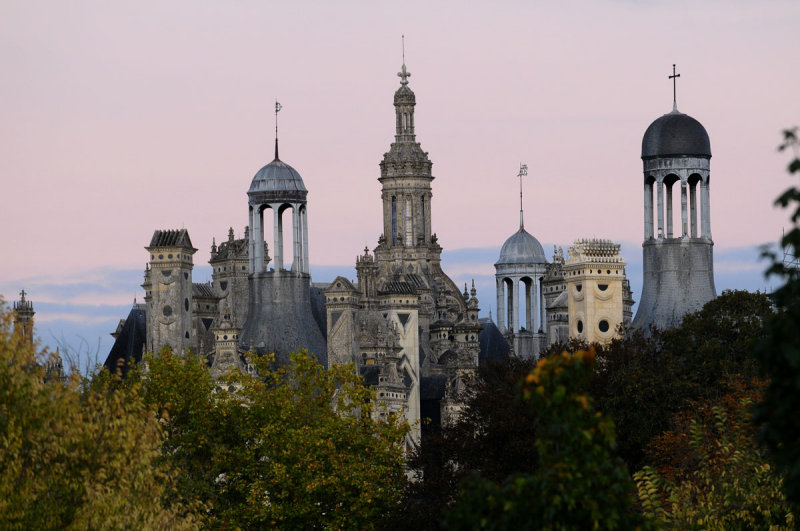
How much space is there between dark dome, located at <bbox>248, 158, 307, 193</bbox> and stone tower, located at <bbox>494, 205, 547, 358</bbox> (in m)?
43.0

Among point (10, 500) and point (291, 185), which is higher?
point (291, 185)

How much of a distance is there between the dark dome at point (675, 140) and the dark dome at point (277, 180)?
97.5 ft

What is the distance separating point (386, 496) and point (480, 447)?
435 centimetres

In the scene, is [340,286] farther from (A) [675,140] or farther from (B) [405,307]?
(A) [675,140]

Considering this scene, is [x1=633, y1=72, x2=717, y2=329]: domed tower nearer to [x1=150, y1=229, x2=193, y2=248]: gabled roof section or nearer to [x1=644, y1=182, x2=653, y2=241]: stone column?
[x1=644, y1=182, x2=653, y2=241]: stone column

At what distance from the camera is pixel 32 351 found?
44.6 metres

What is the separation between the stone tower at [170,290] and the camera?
109125mm

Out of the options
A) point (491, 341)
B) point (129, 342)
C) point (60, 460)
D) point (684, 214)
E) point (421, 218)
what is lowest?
point (60, 460)

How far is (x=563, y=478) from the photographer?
29.9 m

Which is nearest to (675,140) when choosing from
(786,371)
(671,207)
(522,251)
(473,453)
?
(671,207)

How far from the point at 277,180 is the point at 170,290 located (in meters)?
16.2

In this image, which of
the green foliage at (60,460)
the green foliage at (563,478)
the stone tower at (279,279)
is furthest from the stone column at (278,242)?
the green foliage at (563,478)

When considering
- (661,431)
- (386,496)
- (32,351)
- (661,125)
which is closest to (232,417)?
(386,496)

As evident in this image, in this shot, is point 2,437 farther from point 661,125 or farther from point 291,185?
point 291,185
